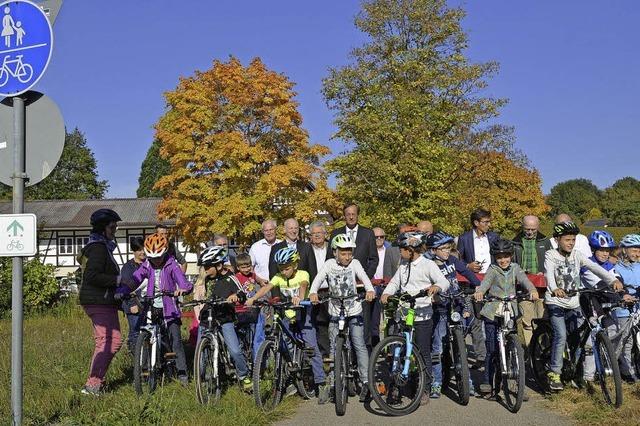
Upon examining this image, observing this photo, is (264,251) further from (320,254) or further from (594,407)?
(594,407)

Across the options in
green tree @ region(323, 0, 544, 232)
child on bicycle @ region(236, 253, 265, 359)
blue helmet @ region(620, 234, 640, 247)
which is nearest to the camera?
blue helmet @ region(620, 234, 640, 247)

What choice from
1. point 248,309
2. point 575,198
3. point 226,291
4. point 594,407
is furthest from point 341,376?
point 575,198

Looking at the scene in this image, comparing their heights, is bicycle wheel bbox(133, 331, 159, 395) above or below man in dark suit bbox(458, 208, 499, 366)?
below

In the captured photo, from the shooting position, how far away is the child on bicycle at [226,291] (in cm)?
762

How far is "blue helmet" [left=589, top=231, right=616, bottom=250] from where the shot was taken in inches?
317

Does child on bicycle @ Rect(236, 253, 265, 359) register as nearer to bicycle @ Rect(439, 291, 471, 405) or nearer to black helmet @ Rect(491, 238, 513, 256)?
bicycle @ Rect(439, 291, 471, 405)

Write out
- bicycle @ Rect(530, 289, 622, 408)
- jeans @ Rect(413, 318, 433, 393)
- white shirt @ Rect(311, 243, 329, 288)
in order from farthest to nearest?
white shirt @ Rect(311, 243, 329, 288)
jeans @ Rect(413, 318, 433, 393)
bicycle @ Rect(530, 289, 622, 408)

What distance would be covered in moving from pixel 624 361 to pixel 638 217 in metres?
86.3

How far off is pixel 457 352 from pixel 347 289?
4.30ft

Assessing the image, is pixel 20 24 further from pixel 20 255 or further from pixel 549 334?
pixel 549 334

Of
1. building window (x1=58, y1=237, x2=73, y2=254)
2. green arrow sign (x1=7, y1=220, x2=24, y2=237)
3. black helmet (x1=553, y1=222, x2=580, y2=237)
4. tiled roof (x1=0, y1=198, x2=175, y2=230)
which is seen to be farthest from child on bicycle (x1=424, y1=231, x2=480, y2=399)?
building window (x1=58, y1=237, x2=73, y2=254)

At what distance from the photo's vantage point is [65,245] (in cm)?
5616

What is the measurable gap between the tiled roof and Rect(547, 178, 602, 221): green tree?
63.1 m

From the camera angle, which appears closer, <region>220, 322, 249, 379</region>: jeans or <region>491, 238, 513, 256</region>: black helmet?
<region>491, 238, 513, 256</region>: black helmet
